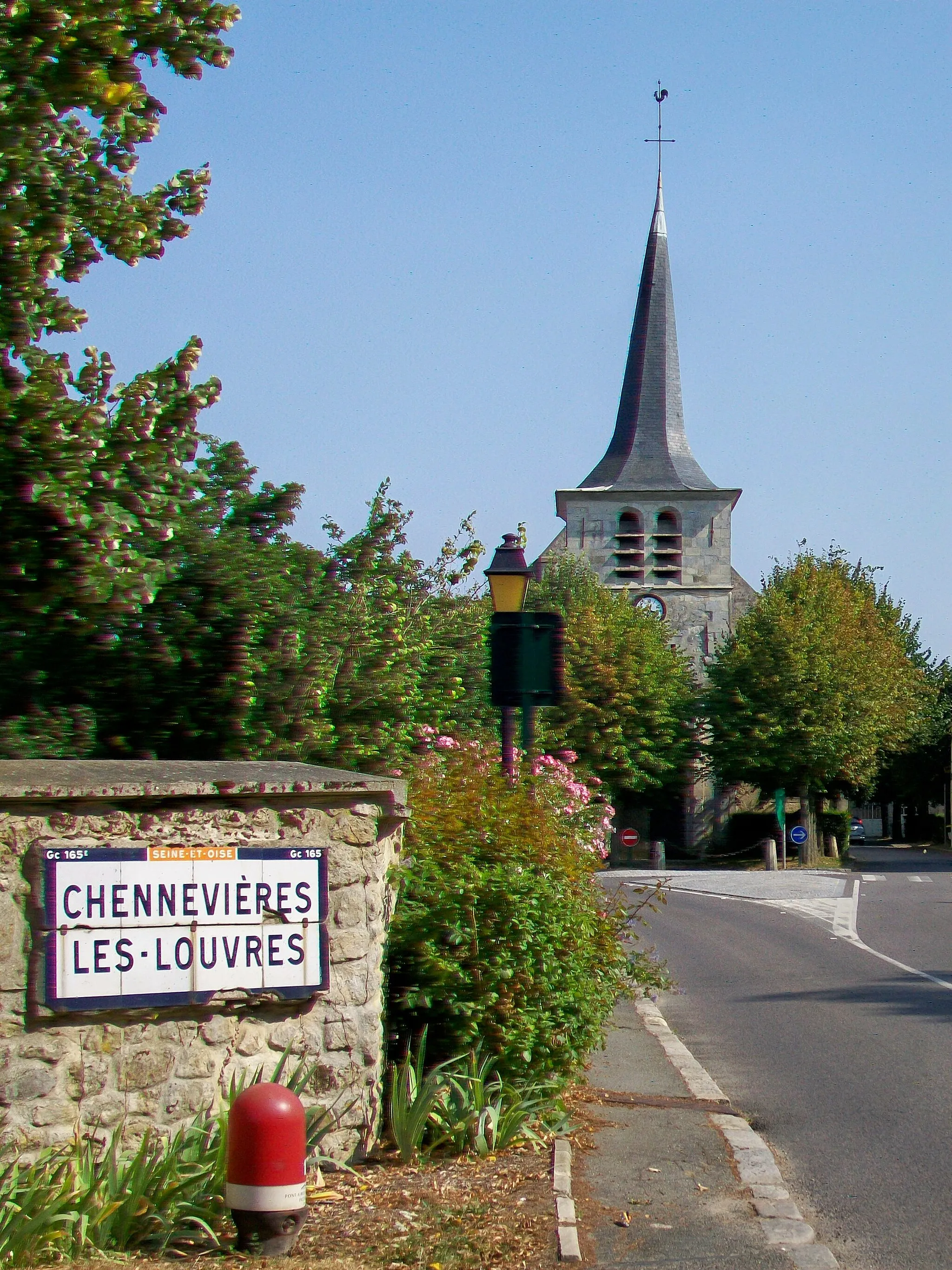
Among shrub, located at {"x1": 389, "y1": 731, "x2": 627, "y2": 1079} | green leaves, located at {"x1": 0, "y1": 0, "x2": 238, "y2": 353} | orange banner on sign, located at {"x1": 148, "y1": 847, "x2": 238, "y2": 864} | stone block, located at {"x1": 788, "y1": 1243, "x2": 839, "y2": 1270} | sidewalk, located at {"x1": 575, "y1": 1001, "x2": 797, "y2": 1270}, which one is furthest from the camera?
green leaves, located at {"x1": 0, "y1": 0, "x2": 238, "y2": 353}

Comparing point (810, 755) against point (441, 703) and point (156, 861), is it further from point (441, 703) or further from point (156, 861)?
point (156, 861)

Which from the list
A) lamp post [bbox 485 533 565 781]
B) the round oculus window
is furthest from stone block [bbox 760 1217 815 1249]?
the round oculus window

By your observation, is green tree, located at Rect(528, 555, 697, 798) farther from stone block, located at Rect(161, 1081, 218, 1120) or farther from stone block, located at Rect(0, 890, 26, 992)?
stone block, located at Rect(0, 890, 26, 992)

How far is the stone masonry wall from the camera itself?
5.85 m

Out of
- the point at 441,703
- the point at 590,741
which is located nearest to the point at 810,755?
the point at 590,741

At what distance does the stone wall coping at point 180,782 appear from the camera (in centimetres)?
595

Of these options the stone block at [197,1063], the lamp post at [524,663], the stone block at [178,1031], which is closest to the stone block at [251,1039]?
the stone block at [197,1063]

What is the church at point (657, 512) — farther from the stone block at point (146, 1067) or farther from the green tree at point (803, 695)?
the stone block at point (146, 1067)

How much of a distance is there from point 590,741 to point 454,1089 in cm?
4023

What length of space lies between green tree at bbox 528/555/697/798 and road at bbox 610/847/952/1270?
2318cm

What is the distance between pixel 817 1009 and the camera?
1232 cm

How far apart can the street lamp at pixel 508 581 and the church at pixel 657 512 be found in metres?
47.2

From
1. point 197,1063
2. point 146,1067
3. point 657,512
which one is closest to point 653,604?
point 657,512

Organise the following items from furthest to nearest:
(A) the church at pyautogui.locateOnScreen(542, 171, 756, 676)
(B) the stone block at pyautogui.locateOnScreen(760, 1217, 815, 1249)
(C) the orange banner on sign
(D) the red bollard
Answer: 1. (A) the church at pyautogui.locateOnScreen(542, 171, 756, 676)
2. (C) the orange banner on sign
3. (B) the stone block at pyautogui.locateOnScreen(760, 1217, 815, 1249)
4. (D) the red bollard
